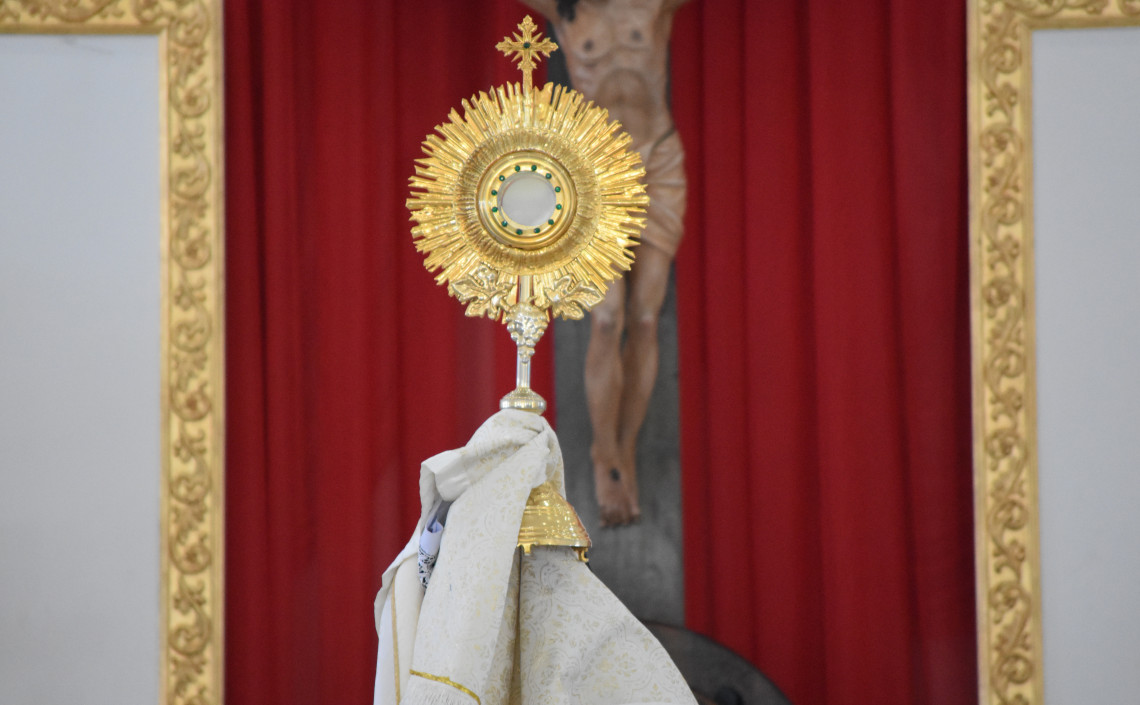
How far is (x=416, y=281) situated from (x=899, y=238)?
124 centimetres

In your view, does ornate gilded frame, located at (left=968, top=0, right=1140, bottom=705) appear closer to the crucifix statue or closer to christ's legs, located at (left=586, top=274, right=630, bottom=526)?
the crucifix statue

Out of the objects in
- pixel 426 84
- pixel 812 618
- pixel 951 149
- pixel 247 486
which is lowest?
pixel 812 618

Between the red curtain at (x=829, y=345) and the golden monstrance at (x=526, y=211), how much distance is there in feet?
3.47

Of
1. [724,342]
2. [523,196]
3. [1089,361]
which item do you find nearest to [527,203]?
[523,196]

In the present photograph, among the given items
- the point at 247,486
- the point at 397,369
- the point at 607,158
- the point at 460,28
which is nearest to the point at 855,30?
the point at 460,28

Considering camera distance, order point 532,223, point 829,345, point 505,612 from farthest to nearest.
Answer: point 829,345, point 532,223, point 505,612

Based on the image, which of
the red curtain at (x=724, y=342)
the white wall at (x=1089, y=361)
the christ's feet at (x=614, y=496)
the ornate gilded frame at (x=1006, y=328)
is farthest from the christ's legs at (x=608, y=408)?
the white wall at (x=1089, y=361)

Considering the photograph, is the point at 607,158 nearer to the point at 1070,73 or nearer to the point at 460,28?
the point at 460,28

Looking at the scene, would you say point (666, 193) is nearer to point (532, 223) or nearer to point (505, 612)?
Result: point (532, 223)

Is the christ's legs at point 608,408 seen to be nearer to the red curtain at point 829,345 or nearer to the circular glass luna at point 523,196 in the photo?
the red curtain at point 829,345

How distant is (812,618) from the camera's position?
9.52 ft

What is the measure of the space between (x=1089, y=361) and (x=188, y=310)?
2192 mm

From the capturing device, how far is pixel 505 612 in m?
1.74

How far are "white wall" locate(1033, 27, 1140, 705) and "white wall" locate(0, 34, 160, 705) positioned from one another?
217 centimetres
